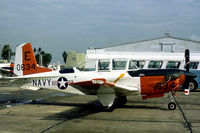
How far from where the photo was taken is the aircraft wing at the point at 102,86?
8375 millimetres

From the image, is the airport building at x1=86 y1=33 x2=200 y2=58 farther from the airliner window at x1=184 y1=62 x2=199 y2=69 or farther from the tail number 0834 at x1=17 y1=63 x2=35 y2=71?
the tail number 0834 at x1=17 y1=63 x2=35 y2=71

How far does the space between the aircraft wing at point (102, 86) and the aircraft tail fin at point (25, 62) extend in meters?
3.32

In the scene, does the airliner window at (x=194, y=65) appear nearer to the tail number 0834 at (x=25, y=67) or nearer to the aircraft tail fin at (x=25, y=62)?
the aircraft tail fin at (x=25, y=62)

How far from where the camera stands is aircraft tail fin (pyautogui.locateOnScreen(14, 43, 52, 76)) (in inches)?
449

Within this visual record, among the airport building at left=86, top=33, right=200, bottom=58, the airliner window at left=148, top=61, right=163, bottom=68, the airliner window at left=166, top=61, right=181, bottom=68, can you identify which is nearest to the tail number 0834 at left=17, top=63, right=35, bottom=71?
the airliner window at left=148, top=61, right=163, bottom=68

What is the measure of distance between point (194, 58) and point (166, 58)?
6.36 m

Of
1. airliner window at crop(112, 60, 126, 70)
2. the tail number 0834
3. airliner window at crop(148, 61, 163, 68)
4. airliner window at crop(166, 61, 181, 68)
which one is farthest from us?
airliner window at crop(166, 61, 181, 68)

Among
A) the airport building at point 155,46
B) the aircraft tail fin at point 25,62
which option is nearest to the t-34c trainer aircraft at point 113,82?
the aircraft tail fin at point 25,62

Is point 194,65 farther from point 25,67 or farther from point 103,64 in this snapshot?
point 25,67

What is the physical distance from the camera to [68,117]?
8.50m

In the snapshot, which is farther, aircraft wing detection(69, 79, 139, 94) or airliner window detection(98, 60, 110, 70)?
airliner window detection(98, 60, 110, 70)

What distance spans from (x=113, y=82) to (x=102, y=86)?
131cm

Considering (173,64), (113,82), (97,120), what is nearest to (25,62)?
(113,82)

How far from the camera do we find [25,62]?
11.5 meters
